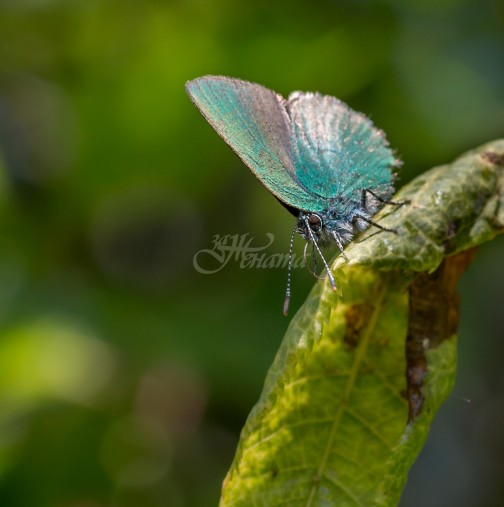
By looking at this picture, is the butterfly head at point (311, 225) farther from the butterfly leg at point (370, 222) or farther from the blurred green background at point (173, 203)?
the blurred green background at point (173, 203)

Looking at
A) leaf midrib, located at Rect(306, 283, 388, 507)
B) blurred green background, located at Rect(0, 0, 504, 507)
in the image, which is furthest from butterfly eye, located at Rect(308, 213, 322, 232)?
blurred green background, located at Rect(0, 0, 504, 507)

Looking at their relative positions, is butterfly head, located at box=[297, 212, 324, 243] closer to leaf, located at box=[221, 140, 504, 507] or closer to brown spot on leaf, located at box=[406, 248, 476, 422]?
leaf, located at box=[221, 140, 504, 507]

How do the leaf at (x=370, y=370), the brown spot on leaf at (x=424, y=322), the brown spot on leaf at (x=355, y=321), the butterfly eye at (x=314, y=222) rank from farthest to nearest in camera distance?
1. the butterfly eye at (x=314, y=222)
2. the brown spot on leaf at (x=355, y=321)
3. the brown spot on leaf at (x=424, y=322)
4. the leaf at (x=370, y=370)

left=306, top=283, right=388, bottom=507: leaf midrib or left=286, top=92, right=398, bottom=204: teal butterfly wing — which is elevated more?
left=286, top=92, right=398, bottom=204: teal butterfly wing

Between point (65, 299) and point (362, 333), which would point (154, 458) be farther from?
point (362, 333)

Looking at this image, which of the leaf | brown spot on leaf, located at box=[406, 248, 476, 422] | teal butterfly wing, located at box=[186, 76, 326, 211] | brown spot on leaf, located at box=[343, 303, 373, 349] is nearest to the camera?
the leaf

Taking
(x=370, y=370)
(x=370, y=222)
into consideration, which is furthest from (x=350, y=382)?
(x=370, y=222)

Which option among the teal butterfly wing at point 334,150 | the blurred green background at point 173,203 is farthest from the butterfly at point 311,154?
the blurred green background at point 173,203
